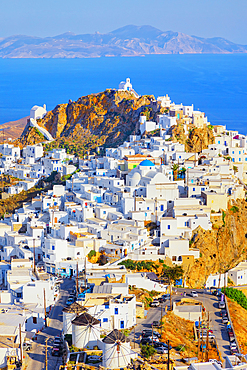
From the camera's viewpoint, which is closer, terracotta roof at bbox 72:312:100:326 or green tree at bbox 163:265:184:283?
terracotta roof at bbox 72:312:100:326

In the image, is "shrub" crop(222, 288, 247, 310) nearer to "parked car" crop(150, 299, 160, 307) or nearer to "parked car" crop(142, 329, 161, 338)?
"parked car" crop(150, 299, 160, 307)

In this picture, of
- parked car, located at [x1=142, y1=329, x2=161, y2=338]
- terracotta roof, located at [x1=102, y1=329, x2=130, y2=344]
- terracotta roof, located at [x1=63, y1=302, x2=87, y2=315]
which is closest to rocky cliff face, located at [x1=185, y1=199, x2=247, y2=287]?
parked car, located at [x1=142, y1=329, x2=161, y2=338]

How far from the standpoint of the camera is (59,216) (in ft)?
153

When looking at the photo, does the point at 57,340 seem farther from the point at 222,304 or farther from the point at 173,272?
the point at 173,272

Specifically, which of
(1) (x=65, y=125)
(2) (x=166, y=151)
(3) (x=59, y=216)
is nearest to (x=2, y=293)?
(3) (x=59, y=216)

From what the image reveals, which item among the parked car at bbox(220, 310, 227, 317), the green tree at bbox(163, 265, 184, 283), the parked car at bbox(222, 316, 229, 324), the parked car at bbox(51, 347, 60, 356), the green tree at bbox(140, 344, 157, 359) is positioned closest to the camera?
the green tree at bbox(140, 344, 157, 359)

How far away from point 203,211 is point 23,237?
528 inches

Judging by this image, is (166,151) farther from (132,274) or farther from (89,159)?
(132,274)

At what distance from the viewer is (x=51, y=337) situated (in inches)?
1166

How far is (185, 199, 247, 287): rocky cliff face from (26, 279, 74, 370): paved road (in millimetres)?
9654

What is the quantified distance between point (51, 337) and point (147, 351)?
576 centimetres

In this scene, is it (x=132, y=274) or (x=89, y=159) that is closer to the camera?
(x=132, y=274)

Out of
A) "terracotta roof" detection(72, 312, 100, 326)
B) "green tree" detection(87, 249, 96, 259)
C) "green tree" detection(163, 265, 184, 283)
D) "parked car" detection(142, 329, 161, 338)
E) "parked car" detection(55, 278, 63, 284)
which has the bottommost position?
"parked car" detection(142, 329, 161, 338)

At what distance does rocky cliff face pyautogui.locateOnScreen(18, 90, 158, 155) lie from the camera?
7312 centimetres
